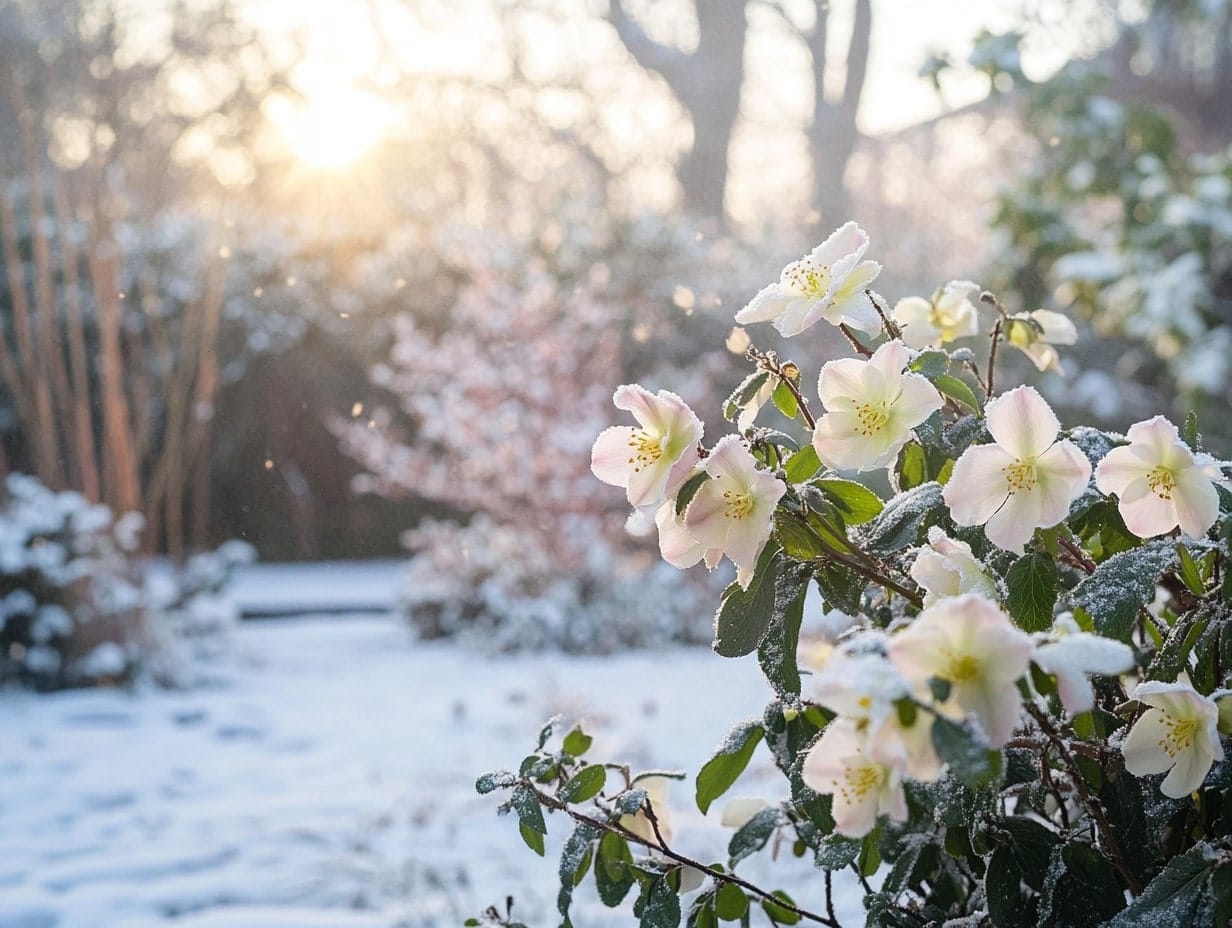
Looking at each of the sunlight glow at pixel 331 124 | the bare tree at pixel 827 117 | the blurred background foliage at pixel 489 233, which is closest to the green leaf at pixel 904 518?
the blurred background foliage at pixel 489 233

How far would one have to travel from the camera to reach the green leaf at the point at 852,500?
677mm

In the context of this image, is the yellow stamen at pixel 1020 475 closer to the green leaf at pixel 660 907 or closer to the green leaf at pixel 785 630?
the green leaf at pixel 785 630

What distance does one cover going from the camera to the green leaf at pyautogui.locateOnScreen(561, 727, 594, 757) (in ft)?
2.90

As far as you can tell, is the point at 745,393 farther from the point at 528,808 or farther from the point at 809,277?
the point at 528,808

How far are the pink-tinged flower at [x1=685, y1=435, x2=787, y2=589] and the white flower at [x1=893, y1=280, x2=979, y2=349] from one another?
35 centimetres

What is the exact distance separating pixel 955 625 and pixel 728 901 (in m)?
0.44

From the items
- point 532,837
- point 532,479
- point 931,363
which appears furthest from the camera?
point 532,479

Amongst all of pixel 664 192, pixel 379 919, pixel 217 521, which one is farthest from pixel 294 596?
pixel 664 192

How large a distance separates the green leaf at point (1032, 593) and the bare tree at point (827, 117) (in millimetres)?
7025

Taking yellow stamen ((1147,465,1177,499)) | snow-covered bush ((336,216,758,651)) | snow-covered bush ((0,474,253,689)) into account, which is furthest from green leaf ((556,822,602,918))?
snow-covered bush ((336,216,758,651))

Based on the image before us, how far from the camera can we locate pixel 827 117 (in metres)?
8.05

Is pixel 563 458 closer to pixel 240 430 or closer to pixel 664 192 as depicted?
pixel 240 430

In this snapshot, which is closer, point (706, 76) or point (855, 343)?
point (855, 343)

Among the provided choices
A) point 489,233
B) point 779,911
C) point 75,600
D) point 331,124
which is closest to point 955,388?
point 779,911
